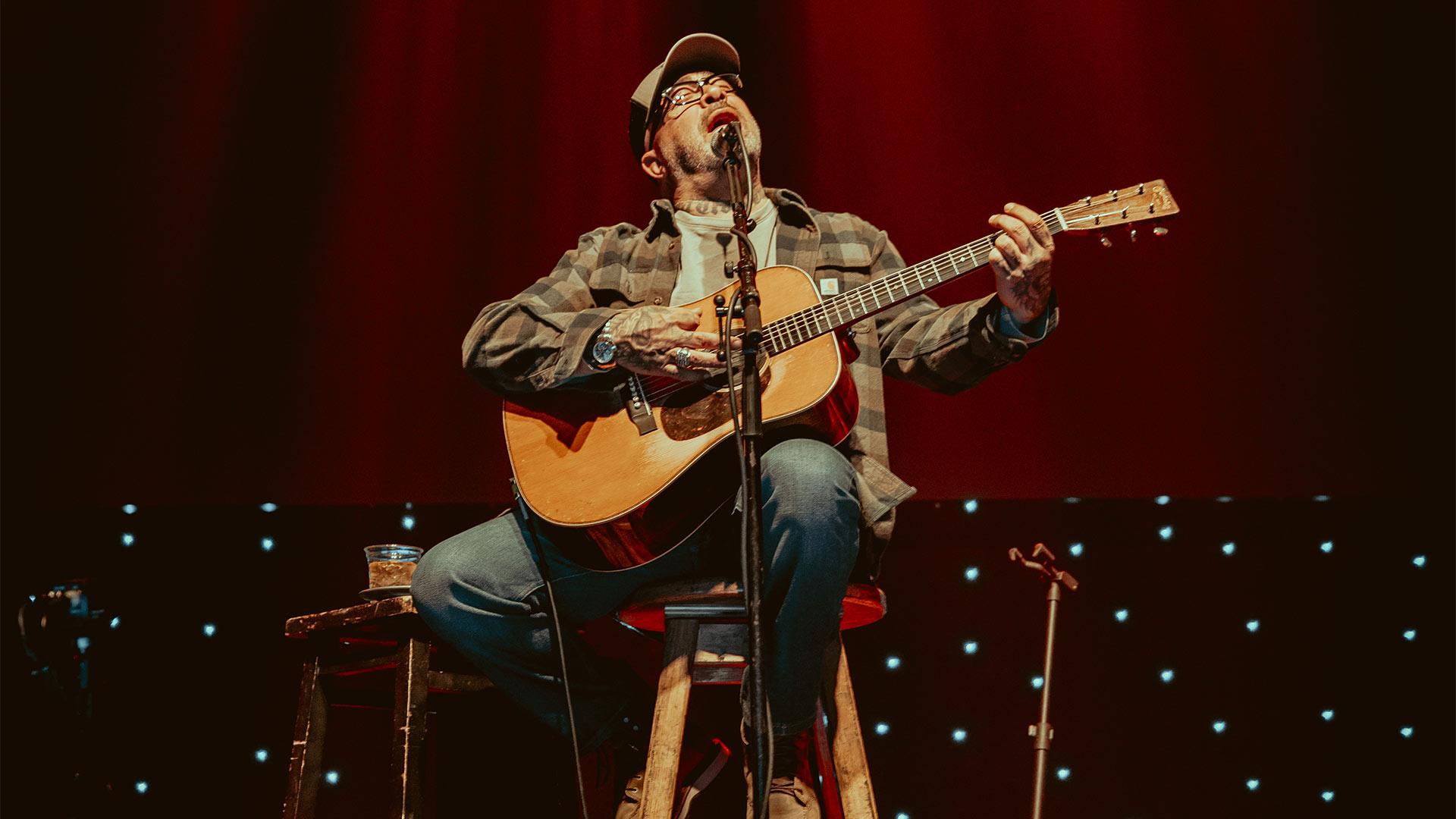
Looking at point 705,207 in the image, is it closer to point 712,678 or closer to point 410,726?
point 712,678

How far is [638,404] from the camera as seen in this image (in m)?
1.90

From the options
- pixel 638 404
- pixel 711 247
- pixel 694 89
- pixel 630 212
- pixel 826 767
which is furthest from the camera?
pixel 630 212

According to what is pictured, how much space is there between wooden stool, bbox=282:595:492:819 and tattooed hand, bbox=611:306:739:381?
69 cm

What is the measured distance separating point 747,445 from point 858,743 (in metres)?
0.64

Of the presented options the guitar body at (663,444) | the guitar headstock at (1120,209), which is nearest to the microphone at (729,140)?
the guitar body at (663,444)

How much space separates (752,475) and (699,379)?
410mm

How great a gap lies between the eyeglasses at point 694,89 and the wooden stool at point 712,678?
4.24 feet

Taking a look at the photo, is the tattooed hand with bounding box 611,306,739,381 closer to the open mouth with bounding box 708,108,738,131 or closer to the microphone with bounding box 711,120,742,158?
the microphone with bounding box 711,120,742,158

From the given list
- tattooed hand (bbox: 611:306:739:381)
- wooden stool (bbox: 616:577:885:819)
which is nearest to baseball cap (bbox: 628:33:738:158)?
tattooed hand (bbox: 611:306:739:381)

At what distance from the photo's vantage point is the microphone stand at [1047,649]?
2.28 meters

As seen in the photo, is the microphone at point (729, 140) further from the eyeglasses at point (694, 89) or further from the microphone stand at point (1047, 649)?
the microphone stand at point (1047, 649)

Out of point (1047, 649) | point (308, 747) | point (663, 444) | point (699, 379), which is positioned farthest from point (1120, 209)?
point (308, 747)

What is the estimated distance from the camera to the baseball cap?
8.02ft

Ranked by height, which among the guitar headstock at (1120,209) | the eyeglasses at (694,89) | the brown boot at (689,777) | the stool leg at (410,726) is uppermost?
the eyeglasses at (694,89)
